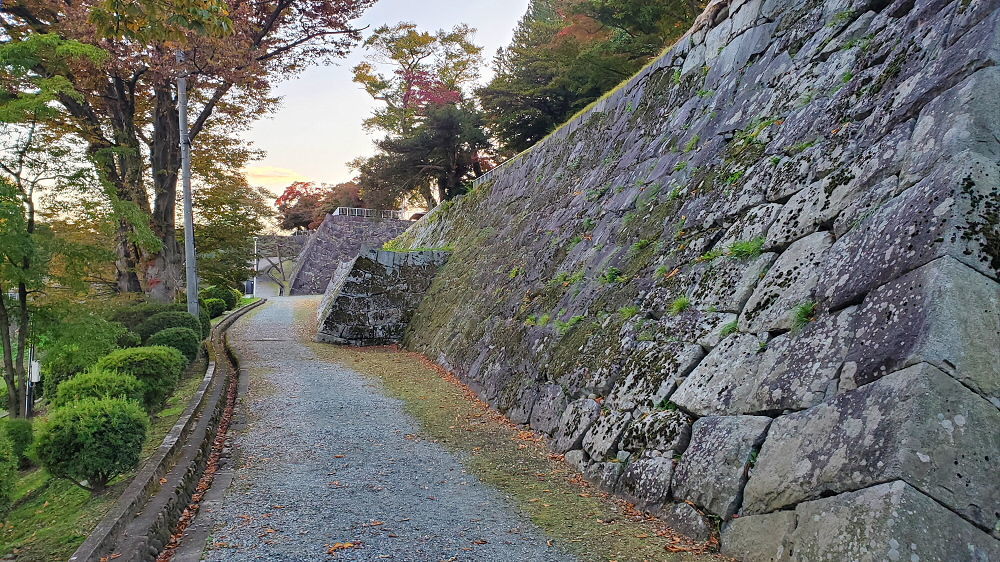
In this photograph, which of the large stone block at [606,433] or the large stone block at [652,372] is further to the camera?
the large stone block at [606,433]

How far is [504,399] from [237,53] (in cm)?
964

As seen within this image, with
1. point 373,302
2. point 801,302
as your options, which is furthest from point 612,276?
point 373,302

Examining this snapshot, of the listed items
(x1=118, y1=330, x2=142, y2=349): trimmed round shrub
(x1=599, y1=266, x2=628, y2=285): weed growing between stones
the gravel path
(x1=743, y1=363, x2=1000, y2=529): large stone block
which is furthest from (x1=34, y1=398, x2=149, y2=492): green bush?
(x1=118, y1=330, x2=142, y2=349): trimmed round shrub

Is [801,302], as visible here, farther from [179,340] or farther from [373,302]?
[373,302]

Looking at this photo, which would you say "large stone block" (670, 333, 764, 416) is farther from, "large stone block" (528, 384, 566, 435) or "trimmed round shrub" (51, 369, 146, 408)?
"trimmed round shrub" (51, 369, 146, 408)

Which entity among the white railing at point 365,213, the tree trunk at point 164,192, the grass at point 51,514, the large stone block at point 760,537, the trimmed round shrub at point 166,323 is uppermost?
the white railing at point 365,213

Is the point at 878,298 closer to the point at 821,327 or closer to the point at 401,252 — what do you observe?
the point at 821,327

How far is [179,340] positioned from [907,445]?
10096mm

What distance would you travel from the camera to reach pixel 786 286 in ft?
11.6

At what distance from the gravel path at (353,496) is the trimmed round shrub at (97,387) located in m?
1.22

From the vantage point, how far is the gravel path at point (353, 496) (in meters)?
3.39

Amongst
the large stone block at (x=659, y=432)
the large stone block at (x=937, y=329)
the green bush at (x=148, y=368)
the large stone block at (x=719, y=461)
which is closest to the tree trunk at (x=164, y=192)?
the green bush at (x=148, y=368)

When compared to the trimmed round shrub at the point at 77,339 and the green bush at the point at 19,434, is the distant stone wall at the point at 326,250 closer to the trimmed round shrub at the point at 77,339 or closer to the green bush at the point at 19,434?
the trimmed round shrub at the point at 77,339

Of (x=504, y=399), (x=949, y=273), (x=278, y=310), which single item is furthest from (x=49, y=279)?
(x=278, y=310)
